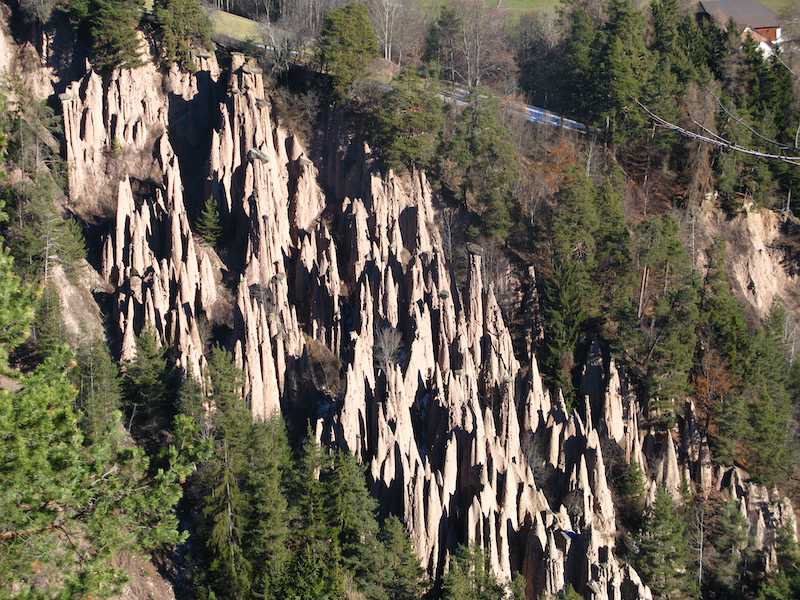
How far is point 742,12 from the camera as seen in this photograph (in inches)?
2721

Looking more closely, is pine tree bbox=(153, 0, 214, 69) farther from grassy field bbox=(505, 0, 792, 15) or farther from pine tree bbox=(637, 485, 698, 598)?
grassy field bbox=(505, 0, 792, 15)

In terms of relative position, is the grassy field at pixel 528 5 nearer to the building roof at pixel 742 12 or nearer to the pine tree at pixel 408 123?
the building roof at pixel 742 12

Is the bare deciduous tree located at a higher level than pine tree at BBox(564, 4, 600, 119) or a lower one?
lower

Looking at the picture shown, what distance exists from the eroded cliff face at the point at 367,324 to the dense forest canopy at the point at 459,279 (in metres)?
1.19

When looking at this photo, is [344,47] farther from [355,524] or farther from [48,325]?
[355,524]

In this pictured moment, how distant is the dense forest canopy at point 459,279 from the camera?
→ 15.5 m

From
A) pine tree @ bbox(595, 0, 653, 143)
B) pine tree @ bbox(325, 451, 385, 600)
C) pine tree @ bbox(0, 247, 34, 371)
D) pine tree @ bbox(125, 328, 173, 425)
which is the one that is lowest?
pine tree @ bbox(325, 451, 385, 600)

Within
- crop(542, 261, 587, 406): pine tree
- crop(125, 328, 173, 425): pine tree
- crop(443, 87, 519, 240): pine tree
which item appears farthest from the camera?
crop(443, 87, 519, 240): pine tree

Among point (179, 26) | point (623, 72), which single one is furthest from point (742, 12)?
point (179, 26)

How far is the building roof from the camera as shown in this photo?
66.8 metres

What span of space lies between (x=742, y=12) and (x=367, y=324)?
51258 millimetres

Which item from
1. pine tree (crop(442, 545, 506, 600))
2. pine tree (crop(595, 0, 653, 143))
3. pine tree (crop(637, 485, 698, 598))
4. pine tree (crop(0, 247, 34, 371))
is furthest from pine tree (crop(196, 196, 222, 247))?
pine tree (crop(0, 247, 34, 371))

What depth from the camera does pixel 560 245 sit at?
4053 cm

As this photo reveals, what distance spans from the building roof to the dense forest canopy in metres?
6.47
